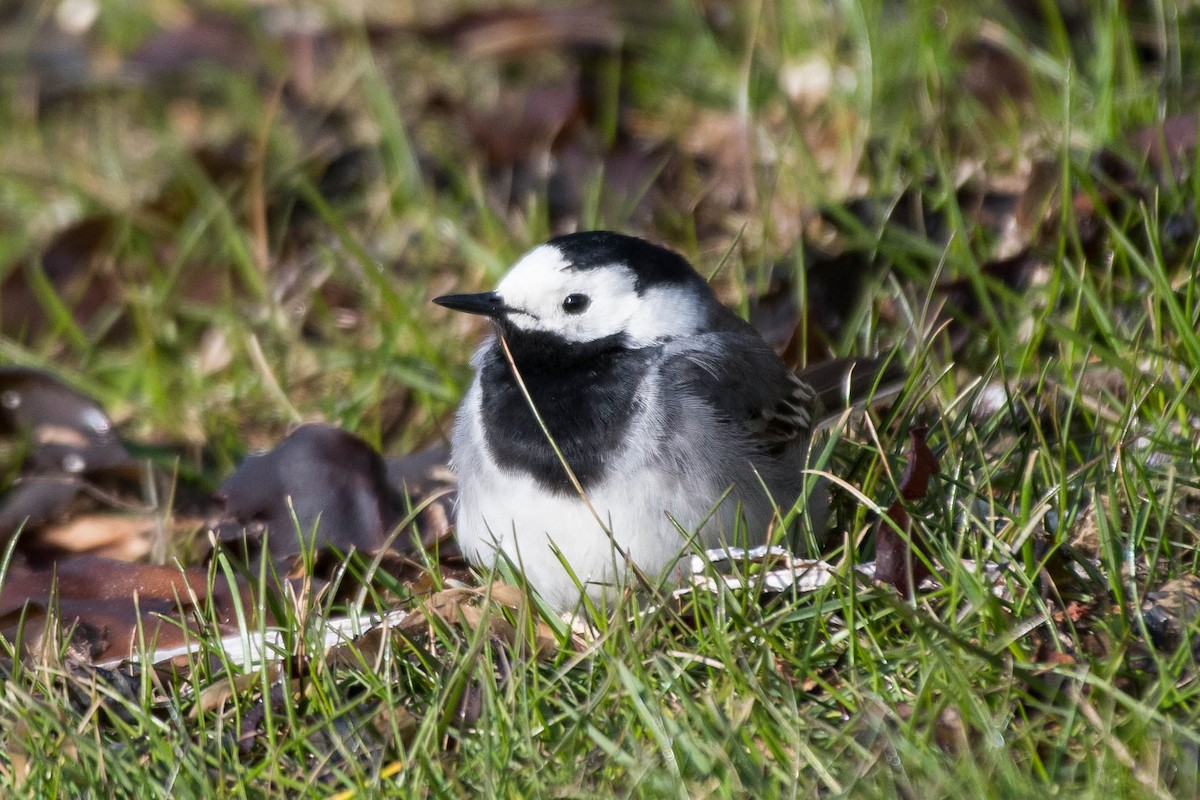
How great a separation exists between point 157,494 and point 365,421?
80 cm

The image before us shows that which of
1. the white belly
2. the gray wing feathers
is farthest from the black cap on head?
the white belly

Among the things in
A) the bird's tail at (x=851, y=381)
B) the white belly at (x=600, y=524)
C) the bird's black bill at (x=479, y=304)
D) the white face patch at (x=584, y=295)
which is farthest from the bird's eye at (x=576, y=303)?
the bird's tail at (x=851, y=381)

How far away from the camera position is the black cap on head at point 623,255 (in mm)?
4277

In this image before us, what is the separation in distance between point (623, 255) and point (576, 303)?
8.1 inches

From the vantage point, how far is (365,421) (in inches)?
213

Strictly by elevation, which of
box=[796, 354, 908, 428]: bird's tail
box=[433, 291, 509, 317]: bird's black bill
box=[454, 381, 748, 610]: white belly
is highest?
box=[433, 291, 509, 317]: bird's black bill

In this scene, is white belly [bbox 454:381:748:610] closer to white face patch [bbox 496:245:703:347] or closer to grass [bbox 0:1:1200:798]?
grass [bbox 0:1:1200:798]

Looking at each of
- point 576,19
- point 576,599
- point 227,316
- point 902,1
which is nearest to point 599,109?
point 576,19

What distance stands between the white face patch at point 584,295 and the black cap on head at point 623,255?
0.02m

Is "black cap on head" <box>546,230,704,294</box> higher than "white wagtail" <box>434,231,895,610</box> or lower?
higher

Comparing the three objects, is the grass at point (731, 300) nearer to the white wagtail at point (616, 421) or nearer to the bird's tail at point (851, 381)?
the bird's tail at point (851, 381)

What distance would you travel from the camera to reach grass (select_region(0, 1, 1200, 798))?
3.10m

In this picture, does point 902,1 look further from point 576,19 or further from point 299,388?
point 299,388

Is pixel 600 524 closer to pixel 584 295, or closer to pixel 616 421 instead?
pixel 616 421
